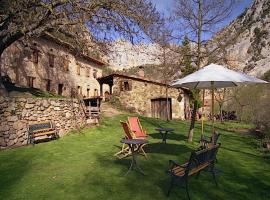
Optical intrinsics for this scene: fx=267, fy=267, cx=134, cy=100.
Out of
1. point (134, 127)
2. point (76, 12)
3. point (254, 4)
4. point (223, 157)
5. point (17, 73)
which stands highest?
point (254, 4)

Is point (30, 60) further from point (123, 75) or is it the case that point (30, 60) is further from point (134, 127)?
point (134, 127)

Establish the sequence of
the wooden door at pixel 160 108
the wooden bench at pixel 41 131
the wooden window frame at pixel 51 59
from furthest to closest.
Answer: the wooden door at pixel 160 108, the wooden window frame at pixel 51 59, the wooden bench at pixel 41 131

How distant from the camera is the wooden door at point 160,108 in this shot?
27438mm

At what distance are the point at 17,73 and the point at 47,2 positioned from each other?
40.2ft

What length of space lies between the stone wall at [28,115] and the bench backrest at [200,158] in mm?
7950

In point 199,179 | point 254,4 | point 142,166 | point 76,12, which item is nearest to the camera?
point 199,179

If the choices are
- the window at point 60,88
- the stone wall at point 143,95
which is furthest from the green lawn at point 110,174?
the window at point 60,88

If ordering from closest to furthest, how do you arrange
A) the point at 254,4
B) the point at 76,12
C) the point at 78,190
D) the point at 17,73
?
the point at 78,190
the point at 76,12
the point at 17,73
the point at 254,4

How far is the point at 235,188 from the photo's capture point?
585 cm

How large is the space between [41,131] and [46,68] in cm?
1547

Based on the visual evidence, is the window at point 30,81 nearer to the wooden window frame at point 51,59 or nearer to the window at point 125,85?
the wooden window frame at point 51,59

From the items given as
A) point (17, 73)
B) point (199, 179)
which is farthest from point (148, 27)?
point (17, 73)

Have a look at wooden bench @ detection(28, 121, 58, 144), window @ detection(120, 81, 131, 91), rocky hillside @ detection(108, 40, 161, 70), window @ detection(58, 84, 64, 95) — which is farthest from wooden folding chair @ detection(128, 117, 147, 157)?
window @ detection(58, 84, 64, 95)

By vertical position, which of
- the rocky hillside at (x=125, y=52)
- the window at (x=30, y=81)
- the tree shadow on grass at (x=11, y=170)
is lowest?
the tree shadow on grass at (x=11, y=170)
